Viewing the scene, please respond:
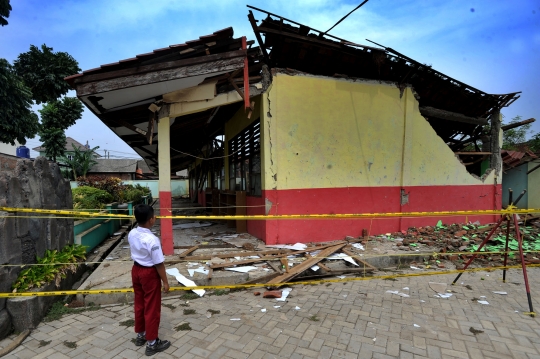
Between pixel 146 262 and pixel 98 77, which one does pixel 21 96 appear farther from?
pixel 146 262

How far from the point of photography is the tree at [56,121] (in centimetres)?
2064

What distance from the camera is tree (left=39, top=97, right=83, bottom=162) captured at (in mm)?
20641

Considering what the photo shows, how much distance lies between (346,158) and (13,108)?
14.7 meters

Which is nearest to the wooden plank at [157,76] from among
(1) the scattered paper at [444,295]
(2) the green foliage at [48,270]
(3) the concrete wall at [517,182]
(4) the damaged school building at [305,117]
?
(4) the damaged school building at [305,117]

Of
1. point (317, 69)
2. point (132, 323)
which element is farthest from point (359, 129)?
point (132, 323)

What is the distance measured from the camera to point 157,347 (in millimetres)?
2711

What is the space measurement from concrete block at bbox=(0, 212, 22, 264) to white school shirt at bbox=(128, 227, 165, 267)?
5.46ft

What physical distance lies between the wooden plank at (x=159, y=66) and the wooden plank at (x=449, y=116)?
6158mm

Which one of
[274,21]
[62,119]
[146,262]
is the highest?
[62,119]

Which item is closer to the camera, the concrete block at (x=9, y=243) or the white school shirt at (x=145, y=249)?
the white school shirt at (x=145, y=249)

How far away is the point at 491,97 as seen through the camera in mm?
8648

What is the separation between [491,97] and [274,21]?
25.1 feet

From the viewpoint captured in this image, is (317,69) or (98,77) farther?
(317,69)

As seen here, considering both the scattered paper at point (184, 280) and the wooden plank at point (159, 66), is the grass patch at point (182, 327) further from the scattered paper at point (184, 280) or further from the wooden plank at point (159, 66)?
the wooden plank at point (159, 66)
